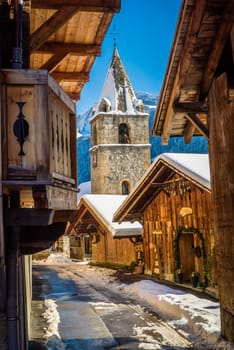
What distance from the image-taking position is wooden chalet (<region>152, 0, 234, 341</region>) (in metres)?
6.78

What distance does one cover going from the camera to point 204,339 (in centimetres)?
854

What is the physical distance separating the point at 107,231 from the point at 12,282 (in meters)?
19.3

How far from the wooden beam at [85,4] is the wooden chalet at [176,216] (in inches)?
285

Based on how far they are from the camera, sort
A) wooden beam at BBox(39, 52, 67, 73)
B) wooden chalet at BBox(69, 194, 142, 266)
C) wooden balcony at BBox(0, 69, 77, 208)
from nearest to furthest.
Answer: wooden balcony at BBox(0, 69, 77, 208), wooden beam at BBox(39, 52, 67, 73), wooden chalet at BBox(69, 194, 142, 266)

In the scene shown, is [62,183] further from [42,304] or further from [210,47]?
[42,304]

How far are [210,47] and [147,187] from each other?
10215mm

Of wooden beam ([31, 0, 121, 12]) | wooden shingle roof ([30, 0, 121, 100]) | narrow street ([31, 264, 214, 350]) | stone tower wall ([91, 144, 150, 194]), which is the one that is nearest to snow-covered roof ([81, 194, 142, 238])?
narrow street ([31, 264, 214, 350])

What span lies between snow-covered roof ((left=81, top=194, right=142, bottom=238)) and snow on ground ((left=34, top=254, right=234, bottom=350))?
3543 mm

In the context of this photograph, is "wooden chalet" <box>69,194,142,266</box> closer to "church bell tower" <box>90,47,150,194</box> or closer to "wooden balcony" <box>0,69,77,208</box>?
"church bell tower" <box>90,47,150,194</box>

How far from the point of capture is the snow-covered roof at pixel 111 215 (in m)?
21.0

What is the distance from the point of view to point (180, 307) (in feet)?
36.3

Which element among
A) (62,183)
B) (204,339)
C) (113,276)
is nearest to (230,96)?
(62,183)

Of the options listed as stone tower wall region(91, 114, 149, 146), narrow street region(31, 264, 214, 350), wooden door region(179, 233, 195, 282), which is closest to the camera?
narrow street region(31, 264, 214, 350)

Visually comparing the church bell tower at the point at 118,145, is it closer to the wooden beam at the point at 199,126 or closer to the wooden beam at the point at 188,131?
the wooden beam at the point at 188,131
